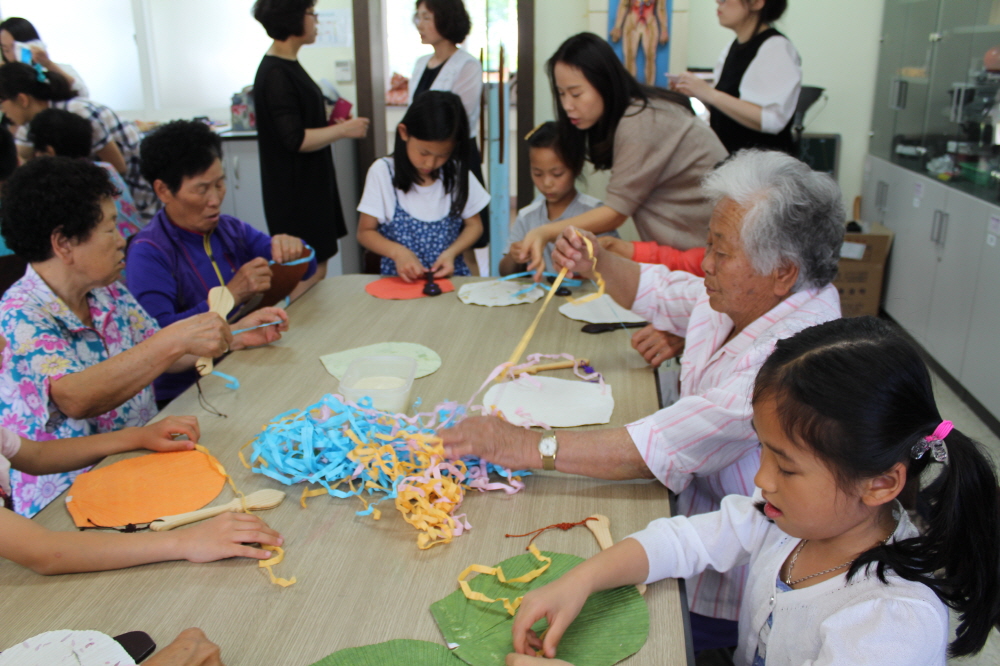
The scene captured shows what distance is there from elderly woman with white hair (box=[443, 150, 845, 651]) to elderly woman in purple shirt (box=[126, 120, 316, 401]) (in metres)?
1.19

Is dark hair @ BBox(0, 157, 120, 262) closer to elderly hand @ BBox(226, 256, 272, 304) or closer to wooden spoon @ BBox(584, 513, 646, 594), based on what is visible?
elderly hand @ BBox(226, 256, 272, 304)

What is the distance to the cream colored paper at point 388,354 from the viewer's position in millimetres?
1824

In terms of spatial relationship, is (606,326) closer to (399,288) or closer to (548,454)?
(399,288)

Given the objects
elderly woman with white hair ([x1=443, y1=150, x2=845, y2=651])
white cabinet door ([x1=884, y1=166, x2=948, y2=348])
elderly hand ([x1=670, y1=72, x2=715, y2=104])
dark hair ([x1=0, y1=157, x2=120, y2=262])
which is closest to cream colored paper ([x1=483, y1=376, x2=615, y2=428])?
elderly woman with white hair ([x1=443, y1=150, x2=845, y2=651])

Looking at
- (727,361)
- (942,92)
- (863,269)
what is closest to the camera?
(727,361)

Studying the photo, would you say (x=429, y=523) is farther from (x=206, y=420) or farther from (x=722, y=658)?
(x=722, y=658)

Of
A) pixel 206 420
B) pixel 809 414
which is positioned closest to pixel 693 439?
pixel 809 414

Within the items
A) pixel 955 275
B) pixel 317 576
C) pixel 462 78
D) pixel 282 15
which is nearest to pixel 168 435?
pixel 317 576

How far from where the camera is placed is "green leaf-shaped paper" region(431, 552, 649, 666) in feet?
3.14

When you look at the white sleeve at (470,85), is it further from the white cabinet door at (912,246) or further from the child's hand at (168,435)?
the child's hand at (168,435)

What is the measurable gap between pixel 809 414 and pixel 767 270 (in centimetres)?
59

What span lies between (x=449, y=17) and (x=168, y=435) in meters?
2.91

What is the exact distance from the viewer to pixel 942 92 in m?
3.97

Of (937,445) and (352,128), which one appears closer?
(937,445)
